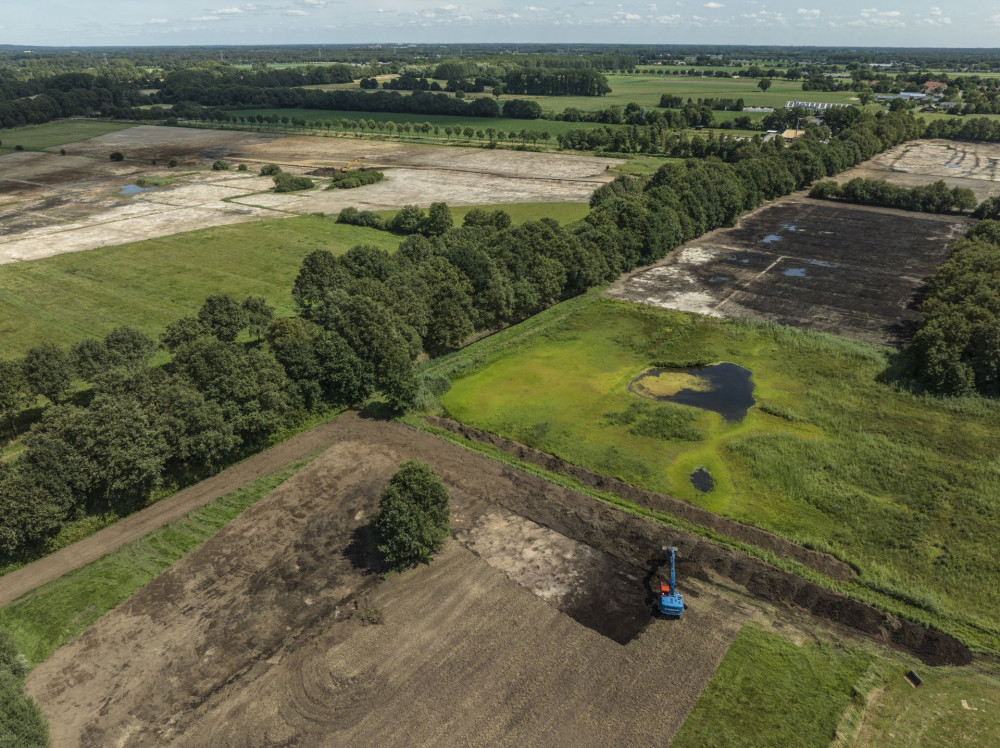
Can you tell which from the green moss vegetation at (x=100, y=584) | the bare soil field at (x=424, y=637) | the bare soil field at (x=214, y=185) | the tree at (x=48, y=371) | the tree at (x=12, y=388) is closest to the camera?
the bare soil field at (x=424, y=637)

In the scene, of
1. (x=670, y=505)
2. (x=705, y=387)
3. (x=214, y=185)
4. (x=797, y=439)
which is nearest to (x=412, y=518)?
(x=670, y=505)

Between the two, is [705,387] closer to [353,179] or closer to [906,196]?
[906,196]

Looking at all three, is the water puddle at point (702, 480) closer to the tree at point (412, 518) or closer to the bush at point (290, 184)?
the tree at point (412, 518)

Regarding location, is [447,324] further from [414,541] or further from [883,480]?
[883,480]

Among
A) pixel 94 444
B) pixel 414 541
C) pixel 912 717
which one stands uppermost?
pixel 94 444

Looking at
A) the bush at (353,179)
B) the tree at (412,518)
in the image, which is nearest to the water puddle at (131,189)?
the bush at (353,179)

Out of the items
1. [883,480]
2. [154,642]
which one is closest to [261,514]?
[154,642]
